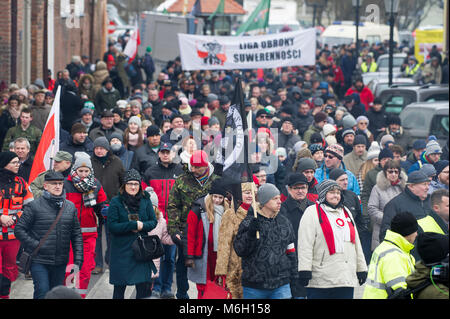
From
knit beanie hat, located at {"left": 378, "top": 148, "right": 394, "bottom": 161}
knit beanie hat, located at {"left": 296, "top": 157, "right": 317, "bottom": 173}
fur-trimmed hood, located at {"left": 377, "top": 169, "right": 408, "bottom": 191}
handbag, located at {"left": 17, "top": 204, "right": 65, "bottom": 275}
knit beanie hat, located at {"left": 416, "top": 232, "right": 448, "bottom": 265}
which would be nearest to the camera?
knit beanie hat, located at {"left": 416, "top": 232, "right": 448, "bottom": 265}

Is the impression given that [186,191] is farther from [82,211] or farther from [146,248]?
[82,211]

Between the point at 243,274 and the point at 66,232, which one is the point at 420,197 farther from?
the point at 66,232

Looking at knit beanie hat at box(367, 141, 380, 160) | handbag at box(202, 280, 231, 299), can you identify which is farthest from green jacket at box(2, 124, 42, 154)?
handbag at box(202, 280, 231, 299)

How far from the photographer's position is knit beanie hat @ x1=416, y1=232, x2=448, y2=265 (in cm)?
536

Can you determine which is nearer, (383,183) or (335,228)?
(335,228)

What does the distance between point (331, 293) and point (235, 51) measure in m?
11.7

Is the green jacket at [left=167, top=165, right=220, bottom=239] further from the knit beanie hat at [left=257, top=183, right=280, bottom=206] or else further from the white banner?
the white banner

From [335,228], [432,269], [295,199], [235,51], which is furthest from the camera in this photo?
[235,51]

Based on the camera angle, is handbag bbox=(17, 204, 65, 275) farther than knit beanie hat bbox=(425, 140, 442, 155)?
No

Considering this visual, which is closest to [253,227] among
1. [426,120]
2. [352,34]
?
[426,120]

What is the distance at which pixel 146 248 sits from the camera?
8508mm

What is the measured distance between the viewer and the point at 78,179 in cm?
938

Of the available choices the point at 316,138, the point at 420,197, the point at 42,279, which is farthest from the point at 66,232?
the point at 316,138

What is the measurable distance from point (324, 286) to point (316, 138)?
4947 millimetres
